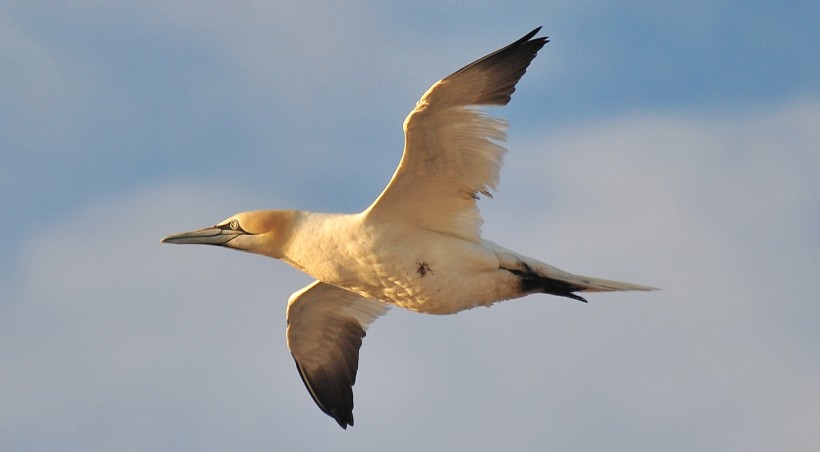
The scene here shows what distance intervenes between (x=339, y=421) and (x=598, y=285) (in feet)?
11.8

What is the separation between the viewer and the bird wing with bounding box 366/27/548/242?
36.2 feet

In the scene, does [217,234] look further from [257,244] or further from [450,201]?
[450,201]

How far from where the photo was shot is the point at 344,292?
1373cm

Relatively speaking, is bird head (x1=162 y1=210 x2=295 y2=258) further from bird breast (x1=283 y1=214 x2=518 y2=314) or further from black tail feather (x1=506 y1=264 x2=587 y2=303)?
black tail feather (x1=506 y1=264 x2=587 y2=303)

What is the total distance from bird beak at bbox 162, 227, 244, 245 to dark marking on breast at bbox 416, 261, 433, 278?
6.30 feet

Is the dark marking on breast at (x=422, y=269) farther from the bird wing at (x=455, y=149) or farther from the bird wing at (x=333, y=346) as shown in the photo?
the bird wing at (x=333, y=346)

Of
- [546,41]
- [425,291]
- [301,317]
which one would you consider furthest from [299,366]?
[546,41]

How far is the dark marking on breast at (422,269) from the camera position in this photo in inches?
457

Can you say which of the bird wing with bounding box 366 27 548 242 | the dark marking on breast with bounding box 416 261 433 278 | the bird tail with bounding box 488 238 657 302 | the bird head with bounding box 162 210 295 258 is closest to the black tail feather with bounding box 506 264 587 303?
the bird tail with bounding box 488 238 657 302

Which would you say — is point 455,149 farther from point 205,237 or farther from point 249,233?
point 205,237

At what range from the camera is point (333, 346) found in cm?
1414

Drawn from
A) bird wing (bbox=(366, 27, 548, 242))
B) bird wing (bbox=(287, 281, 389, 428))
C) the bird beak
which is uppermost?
bird wing (bbox=(366, 27, 548, 242))

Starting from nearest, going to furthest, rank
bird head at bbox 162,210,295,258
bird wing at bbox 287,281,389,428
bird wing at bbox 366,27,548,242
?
bird wing at bbox 366,27,548,242 → bird head at bbox 162,210,295,258 → bird wing at bbox 287,281,389,428

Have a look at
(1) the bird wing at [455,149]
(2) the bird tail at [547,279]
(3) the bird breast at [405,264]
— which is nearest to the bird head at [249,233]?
(3) the bird breast at [405,264]
